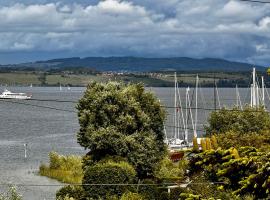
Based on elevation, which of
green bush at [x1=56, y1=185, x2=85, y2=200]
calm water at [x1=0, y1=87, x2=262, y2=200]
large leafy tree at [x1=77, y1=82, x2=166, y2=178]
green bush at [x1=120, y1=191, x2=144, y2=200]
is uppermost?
large leafy tree at [x1=77, y1=82, x2=166, y2=178]

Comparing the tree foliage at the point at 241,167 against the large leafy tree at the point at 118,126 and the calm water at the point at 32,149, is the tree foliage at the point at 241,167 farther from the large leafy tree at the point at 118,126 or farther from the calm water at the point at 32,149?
the calm water at the point at 32,149

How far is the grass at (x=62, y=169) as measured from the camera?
251 ft

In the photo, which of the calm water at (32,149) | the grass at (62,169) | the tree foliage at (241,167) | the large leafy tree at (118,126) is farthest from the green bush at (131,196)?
the grass at (62,169)

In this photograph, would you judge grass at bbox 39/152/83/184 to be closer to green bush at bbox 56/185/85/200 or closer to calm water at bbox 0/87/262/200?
calm water at bbox 0/87/262/200

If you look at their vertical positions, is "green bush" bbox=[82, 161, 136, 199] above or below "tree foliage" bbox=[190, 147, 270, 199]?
below

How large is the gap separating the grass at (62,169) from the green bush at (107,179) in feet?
79.4

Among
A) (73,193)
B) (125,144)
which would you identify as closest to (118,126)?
(125,144)

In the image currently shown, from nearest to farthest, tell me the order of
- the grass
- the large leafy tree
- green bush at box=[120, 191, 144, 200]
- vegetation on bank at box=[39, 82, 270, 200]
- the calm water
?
green bush at box=[120, 191, 144, 200] < vegetation on bank at box=[39, 82, 270, 200] < the large leafy tree < the calm water < the grass

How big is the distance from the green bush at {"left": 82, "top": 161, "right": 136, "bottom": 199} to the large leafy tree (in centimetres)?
614

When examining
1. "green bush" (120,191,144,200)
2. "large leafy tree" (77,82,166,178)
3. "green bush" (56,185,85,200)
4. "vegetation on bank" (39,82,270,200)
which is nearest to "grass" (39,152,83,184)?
"vegetation on bank" (39,82,270,200)

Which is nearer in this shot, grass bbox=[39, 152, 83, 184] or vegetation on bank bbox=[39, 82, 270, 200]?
vegetation on bank bbox=[39, 82, 270, 200]

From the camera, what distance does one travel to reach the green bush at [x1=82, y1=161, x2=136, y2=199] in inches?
1971

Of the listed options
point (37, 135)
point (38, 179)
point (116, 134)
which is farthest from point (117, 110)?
point (37, 135)

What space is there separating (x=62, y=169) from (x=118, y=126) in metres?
23.3
